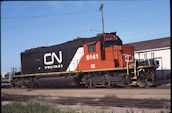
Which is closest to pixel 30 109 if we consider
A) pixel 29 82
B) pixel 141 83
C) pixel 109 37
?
pixel 141 83

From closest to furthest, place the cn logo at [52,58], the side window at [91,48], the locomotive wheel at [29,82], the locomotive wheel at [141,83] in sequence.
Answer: the locomotive wheel at [141,83]
the side window at [91,48]
the cn logo at [52,58]
the locomotive wheel at [29,82]

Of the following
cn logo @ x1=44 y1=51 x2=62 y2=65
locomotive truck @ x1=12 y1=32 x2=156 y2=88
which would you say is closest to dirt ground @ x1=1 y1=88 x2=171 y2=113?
locomotive truck @ x1=12 y1=32 x2=156 y2=88

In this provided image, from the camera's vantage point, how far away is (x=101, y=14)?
31.6 m

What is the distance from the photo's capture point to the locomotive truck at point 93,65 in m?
15.0

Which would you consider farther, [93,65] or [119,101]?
[93,65]

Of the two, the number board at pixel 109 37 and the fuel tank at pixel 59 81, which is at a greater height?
the number board at pixel 109 37

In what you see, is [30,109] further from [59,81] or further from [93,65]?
[59,81]

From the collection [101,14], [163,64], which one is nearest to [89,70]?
[163,64]

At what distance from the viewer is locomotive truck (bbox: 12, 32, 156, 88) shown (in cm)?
1505

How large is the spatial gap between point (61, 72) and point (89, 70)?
3.01 metres

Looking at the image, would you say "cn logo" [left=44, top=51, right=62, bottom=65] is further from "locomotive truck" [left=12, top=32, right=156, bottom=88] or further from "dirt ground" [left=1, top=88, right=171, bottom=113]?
"dirt ground" [left=1, top=88, right=171, bottom=113]

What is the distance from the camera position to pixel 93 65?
53.9ft

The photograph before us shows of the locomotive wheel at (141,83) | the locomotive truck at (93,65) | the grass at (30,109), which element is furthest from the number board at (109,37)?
the grass at (30,109)

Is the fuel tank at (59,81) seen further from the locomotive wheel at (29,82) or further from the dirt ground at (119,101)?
the dirt ground at (119,101)
